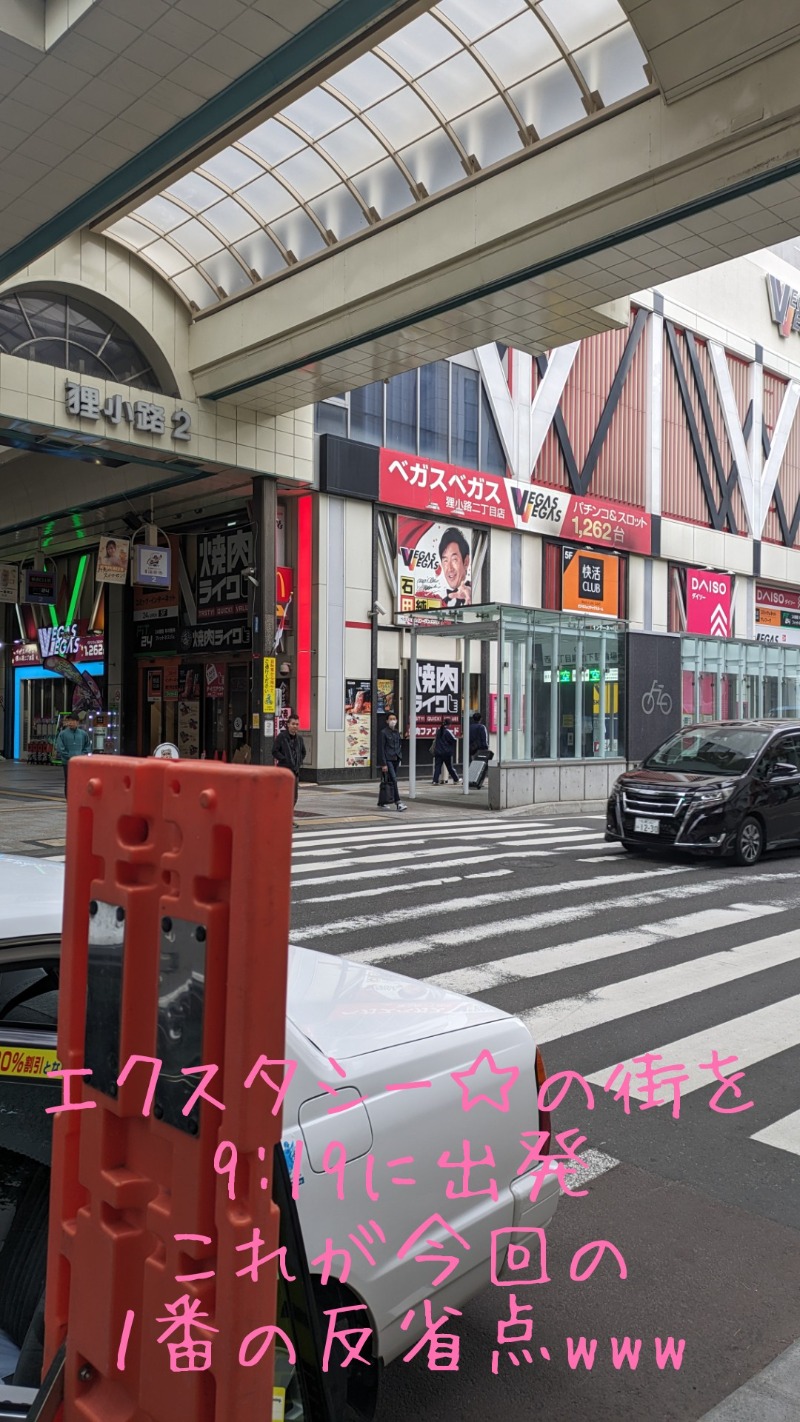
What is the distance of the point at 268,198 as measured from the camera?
18656 millimetres

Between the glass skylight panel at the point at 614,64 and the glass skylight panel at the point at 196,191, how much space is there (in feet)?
23.9

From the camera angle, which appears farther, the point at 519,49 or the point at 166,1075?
the point at 519,49

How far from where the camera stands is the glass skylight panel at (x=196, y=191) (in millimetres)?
18516

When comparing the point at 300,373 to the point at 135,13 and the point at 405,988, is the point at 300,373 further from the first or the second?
the point at 405,988

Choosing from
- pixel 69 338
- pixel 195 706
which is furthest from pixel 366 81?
pixel 195 706

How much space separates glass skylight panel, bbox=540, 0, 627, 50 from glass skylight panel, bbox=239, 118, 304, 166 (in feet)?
16.2

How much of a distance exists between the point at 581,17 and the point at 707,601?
2697cm

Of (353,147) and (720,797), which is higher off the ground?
(353,147)

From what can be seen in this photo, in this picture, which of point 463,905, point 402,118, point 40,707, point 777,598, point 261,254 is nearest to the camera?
point 463,905

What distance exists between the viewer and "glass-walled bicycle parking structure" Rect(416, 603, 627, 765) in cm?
2125

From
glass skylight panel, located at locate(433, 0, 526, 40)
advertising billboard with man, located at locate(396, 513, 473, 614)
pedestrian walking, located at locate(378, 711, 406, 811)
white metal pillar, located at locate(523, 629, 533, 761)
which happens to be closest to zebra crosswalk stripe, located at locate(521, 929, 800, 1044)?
pedestrian walking, located at locate(378, 711, 406, 811)

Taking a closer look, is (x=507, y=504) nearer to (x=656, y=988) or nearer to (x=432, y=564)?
(x=432, y=564)

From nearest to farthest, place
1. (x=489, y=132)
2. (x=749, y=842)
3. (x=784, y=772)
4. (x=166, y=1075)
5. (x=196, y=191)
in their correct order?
(x=166, y=1075) → (x=749, y=842) → (x=784, y=772) → (x=489, y=132) → (x=196, y=191)

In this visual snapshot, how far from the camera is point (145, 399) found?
21344 mm
